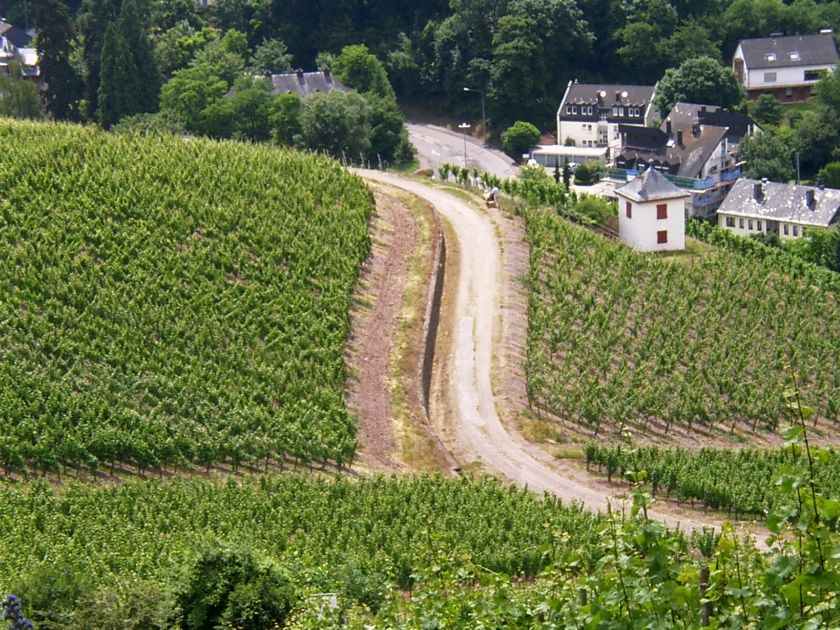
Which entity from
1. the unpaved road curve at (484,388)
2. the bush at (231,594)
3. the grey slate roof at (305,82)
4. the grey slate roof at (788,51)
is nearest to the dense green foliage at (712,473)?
the unpaved road curve at (484,388)

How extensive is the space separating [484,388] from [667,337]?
8.30 meters

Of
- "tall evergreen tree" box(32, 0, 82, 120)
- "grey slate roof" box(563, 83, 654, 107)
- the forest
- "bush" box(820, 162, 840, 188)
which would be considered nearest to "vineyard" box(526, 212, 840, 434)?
"bush" box(820, 162, 840, 188)

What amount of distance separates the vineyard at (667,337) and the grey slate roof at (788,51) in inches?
1881

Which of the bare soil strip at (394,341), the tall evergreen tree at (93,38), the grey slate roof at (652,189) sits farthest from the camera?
the tall evergreen tree at (93,38)

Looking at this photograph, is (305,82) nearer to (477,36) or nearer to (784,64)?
(477,36)

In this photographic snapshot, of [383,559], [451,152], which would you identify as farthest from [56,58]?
[383,559]

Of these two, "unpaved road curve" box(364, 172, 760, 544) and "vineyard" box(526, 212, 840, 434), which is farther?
"vineyard" box(526, 212, 840, 434)

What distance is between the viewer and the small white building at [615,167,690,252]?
6344 cm

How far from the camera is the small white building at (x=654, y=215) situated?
63.4 m

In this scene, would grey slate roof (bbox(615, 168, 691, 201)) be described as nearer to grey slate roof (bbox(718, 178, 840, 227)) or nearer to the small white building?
the small white building

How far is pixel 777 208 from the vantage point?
285 ft

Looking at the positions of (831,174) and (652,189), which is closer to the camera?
(652,189)

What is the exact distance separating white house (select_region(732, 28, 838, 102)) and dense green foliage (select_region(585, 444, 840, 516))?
2605 inches

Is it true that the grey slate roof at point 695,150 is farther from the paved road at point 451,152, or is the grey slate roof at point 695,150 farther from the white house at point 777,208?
the paved road at point 451,152
